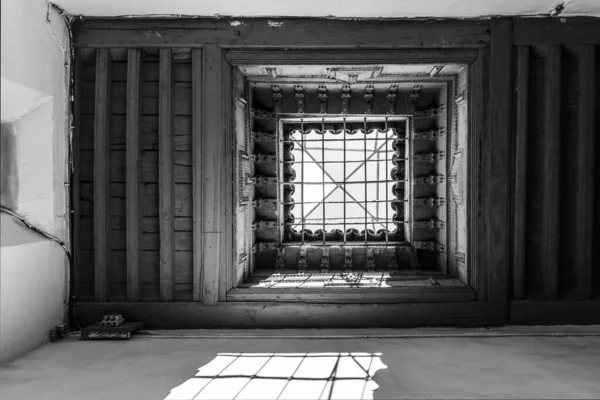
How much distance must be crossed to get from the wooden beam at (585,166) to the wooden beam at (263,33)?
4.69ft

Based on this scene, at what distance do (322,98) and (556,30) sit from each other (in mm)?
2805

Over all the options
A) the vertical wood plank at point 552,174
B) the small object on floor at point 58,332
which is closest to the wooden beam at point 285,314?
the small object on floor at point 58,332

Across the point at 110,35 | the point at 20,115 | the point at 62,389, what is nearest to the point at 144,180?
the point at 20,115

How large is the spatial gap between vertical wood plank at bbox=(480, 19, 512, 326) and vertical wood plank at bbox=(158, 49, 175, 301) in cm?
352

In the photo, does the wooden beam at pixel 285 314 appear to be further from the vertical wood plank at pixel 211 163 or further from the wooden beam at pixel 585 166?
the wooden beam at pixel 585 166

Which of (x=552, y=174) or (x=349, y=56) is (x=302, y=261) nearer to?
(x=349, y=56)

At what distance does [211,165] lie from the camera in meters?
4.84

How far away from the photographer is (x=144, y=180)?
495 cm

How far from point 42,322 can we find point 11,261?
32.7 inches

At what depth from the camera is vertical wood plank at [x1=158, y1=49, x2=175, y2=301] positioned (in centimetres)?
482

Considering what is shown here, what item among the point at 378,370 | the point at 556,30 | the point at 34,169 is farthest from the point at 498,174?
the point at 34,169

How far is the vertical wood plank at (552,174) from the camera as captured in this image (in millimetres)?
4699

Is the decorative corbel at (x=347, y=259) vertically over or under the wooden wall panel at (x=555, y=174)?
under

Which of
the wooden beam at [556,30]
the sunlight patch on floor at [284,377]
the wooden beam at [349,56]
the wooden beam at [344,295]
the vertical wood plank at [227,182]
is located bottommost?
the sunlight patch on floor at [284,377]
